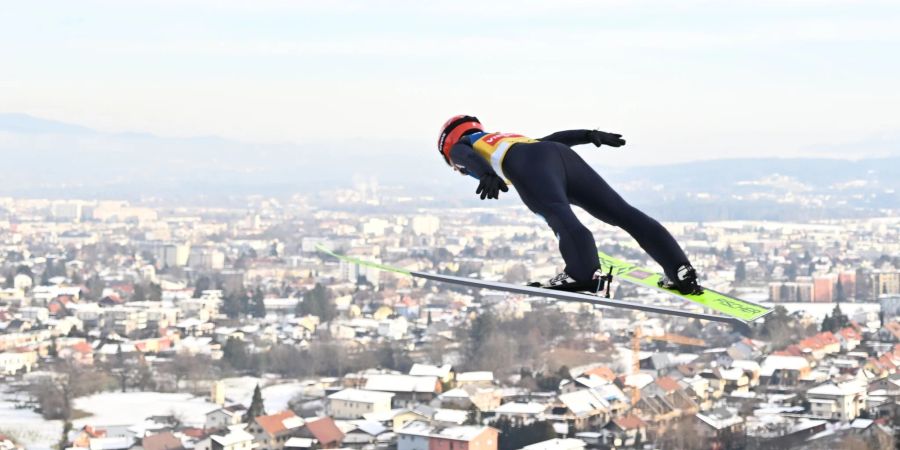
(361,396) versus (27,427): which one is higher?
(361,396)

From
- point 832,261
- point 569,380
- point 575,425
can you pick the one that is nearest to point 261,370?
point 569,380

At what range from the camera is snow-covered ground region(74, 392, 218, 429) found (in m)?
37.3

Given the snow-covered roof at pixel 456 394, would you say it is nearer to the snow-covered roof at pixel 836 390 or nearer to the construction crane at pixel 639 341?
the construction crane at pixel 639 341

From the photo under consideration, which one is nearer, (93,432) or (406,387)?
(93,432)

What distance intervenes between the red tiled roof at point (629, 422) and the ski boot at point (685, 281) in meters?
30.7

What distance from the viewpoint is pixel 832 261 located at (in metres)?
71.5

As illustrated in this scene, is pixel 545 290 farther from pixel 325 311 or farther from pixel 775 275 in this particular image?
pixel 775 275

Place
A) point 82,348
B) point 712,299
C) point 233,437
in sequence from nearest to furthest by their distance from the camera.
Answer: point 712,299, point 233,437, point 82,348

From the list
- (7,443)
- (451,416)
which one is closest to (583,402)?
(451,416)

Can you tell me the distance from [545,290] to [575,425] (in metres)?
30.7

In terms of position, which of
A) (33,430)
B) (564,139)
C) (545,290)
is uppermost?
(564,139)

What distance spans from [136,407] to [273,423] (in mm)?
6068

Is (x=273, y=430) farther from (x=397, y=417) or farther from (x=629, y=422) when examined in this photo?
(x=629, y=422)

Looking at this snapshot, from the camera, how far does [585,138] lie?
5.41 meters
